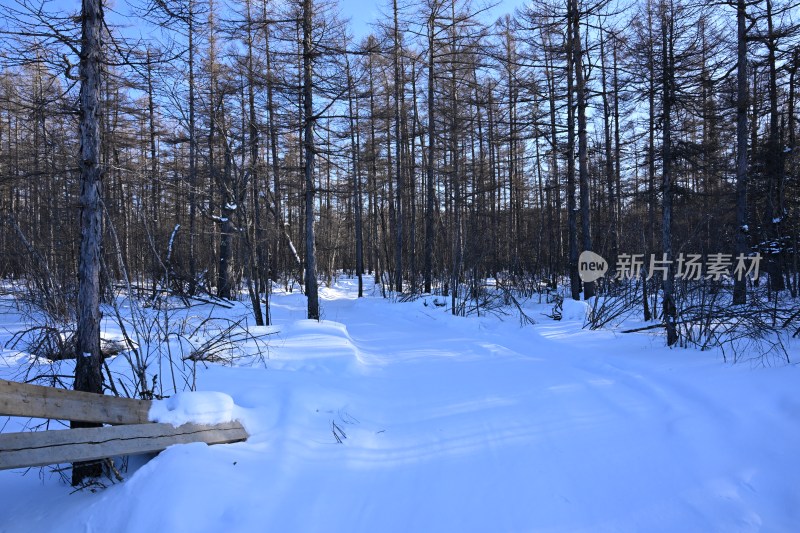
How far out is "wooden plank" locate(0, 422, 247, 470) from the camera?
2703mm

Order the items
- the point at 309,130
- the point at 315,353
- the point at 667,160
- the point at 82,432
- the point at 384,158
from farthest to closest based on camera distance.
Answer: the point at 384,158 < the point at 309,130 < the point at 667,160 < the point at 315,353 < the point at 82,432

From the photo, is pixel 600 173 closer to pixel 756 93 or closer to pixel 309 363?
pixel 756 93

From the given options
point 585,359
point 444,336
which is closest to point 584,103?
point 444,336

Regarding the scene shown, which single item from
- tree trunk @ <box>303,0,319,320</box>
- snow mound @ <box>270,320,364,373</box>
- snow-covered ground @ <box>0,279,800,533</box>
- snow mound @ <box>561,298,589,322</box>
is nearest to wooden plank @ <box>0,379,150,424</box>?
snow-covered ground @ <box>0,279,800,533</box>

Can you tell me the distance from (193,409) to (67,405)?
93cm

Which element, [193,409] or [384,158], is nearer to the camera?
[193,409]

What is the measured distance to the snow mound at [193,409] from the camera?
12.0 feet

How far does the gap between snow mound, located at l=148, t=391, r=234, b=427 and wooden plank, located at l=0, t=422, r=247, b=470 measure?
0.18ft

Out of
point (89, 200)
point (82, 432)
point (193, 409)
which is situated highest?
point (89, 200)

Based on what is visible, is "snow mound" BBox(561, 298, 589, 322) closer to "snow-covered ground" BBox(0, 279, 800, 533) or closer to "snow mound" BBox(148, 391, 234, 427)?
"snow-covered ground" BBox(0, 279, 800, 533)

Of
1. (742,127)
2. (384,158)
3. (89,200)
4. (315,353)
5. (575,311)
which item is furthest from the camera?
(384,158)

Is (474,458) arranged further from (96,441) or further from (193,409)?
(96,441)

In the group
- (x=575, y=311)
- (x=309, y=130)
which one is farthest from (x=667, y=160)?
(x=309, y=130)

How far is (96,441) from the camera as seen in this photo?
3.10 m
